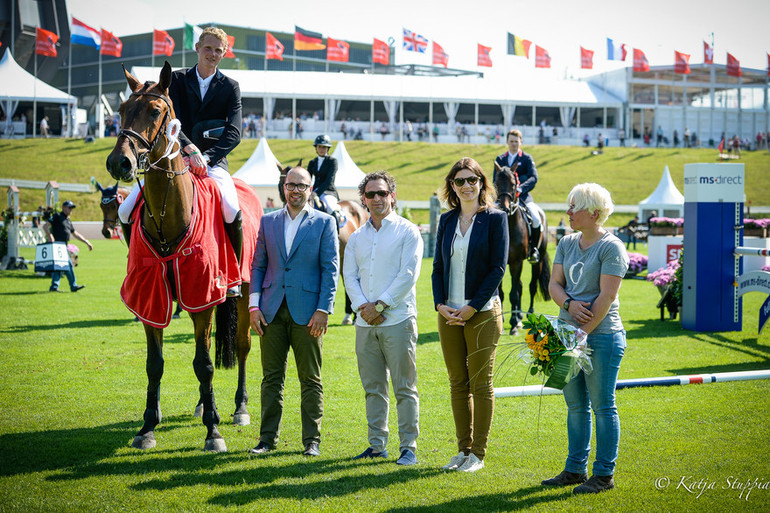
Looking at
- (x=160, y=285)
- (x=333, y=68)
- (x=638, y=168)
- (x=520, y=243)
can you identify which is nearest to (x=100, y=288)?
(x=520, y=243)

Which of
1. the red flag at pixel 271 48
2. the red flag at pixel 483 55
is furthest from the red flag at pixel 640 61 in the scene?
the red flag at pixel 271 48

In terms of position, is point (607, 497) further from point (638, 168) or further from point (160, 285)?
point (638, 168)

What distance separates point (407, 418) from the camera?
17.7 feet

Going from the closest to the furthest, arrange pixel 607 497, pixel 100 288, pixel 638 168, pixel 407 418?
1. pixel 607 497
2. pixel 407 418
3. pixel 100 288
4. pixel 638 168

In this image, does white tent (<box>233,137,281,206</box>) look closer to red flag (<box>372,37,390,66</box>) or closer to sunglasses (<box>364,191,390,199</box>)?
red flag (<box>372,37,390,66</box>)

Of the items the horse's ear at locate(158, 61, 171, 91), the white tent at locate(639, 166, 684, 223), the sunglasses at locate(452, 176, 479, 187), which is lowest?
the sunglasses at locate(452, 176, 479, 187)

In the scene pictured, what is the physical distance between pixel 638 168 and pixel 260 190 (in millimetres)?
31389

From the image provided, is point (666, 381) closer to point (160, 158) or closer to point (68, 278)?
point (160, 158)

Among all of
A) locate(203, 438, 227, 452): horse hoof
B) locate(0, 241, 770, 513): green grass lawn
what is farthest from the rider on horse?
locate(0, 241, 770, 513): green grass lawn

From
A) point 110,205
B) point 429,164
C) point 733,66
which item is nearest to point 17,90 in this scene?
point 429,164

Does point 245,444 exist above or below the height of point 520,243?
below

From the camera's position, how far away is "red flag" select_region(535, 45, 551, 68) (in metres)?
55.5

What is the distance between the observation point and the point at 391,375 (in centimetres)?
546

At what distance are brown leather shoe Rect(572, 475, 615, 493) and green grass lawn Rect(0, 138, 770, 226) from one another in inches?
1313
